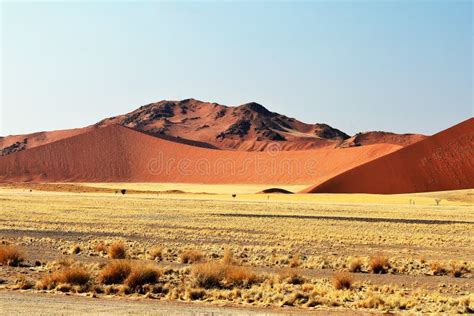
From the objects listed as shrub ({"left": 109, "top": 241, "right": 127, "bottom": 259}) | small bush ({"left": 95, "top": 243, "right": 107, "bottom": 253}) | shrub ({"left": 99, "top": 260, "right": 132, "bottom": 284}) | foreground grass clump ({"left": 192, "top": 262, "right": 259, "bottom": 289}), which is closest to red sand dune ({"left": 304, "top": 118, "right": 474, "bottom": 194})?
small bush ({"left": 95, "top": 243, "right": 107, "bottom": 253})

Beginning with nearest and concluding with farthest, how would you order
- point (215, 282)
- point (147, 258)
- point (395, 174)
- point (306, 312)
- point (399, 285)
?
point (306, 312) → point (215, 282) → point (399, 285) → point (147, 258) → point (395, 174)

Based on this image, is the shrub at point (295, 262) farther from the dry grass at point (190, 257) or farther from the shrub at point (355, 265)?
the dry grass at point (190, 257)

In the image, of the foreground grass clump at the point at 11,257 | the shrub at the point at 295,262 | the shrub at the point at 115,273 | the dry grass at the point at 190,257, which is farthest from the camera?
the dry grass at the point at 190,257

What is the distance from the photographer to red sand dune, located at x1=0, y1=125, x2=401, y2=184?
472 ft

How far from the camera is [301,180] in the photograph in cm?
13800

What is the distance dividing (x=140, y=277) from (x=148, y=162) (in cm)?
13607

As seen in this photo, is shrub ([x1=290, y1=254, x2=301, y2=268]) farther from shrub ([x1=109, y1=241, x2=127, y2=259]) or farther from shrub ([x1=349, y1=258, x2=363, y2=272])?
shrub ([x1=109, y1=241, x2=127, y2=259])

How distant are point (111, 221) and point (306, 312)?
27.6 m

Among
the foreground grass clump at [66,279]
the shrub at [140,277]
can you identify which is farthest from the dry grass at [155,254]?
the foreground grass clump at [66,279]

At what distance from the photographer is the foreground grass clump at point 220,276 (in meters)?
16.6

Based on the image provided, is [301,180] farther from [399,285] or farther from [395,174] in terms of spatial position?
[399,285]

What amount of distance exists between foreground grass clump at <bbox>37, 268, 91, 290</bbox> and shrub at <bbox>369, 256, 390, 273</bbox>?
899 cm

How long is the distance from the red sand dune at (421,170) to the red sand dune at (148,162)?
3796cm

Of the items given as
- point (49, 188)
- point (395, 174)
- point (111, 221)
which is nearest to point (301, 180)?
point (395, 174)
